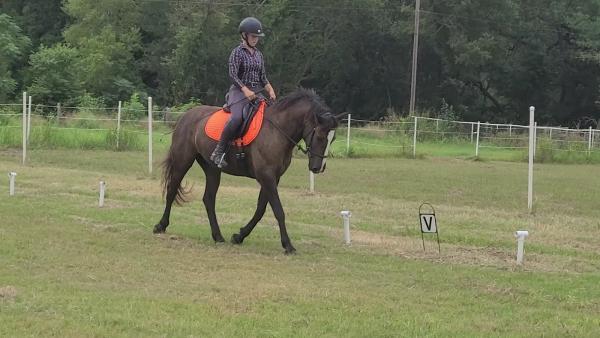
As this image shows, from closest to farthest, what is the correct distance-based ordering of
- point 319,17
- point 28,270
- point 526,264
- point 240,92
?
point 28,270
point 526,264
point 240,92
point 319,17

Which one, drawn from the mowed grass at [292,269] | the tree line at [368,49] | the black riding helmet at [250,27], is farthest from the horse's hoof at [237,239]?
the tree line at [368,49]

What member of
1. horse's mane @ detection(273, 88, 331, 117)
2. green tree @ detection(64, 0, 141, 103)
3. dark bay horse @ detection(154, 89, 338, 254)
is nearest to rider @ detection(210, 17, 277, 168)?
dark bay horse @ detection(154, 89, 338, 254)

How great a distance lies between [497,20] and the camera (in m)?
56.2

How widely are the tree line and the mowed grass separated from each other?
1593 inches

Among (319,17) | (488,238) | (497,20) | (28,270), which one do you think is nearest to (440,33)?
(497,20)

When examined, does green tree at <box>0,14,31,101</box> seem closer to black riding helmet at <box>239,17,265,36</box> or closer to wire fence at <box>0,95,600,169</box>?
wire fence at <box>0,95,600,169</box>

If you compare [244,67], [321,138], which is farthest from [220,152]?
[321,138]

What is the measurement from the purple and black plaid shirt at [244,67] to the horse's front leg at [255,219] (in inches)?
54.0

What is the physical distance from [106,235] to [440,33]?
51263 millimetres

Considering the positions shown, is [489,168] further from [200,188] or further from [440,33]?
[440,33]

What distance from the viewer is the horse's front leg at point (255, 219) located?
9328 mm

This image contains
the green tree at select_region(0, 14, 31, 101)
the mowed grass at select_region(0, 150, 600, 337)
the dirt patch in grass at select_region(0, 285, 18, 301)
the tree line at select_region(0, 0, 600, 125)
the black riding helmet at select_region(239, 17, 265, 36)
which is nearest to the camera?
the mowed grass at select_region(0, 150, 600, 337)

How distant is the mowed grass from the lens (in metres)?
5.71

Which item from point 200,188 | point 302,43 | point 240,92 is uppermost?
point 302,43
